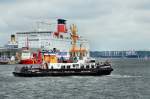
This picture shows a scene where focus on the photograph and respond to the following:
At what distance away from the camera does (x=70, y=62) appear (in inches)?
3974

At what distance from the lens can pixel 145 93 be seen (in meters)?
64.1

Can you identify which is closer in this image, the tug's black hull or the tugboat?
the tug's black hull

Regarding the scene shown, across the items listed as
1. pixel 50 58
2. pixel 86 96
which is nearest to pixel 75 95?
pixel 86 96

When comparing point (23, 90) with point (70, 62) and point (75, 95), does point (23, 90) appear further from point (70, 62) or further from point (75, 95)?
point (70, 62)

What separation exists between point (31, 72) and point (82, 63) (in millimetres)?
10803

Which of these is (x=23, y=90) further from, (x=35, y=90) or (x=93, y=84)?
(x=93, y=84)

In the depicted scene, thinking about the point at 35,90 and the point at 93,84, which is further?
the point at 93,84

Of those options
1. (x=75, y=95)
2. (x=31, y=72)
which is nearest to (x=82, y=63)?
(x=31, y=72)

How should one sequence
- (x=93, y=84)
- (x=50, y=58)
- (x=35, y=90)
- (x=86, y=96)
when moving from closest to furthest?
(x=86, y=96) < (x=35, y=90) < (x=93, y=84) < (x=50, y=58)

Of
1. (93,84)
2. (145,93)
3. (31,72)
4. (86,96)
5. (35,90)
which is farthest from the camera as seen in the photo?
(31,72)

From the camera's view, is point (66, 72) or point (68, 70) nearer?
point (66, 72)

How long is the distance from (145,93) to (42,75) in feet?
122

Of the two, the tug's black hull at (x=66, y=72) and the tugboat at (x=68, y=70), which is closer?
the tug's black hull at (x=66, y=72)

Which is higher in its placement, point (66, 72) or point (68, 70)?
point (68, 70)
